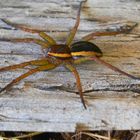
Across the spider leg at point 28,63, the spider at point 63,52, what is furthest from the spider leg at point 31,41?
the spider leg at point 28,63

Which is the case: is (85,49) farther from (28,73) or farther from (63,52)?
(28,73)

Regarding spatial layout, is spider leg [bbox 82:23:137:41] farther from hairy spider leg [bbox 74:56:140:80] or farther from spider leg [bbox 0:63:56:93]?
spider leg [bbox 0:63:56:93]

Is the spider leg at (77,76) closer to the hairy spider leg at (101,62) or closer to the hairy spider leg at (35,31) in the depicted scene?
the hairy spider leg at (101,62)

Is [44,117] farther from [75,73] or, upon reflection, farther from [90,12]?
[90,12]

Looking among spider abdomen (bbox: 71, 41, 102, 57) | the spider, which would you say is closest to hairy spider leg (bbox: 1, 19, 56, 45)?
the spider

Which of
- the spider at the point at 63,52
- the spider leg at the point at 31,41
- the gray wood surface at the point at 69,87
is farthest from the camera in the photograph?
the spider leg at the point at 31,41

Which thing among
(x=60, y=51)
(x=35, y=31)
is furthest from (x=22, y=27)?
(x=60, y=51)

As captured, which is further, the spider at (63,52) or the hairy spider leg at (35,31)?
the hairy spider leg at (35,31)
